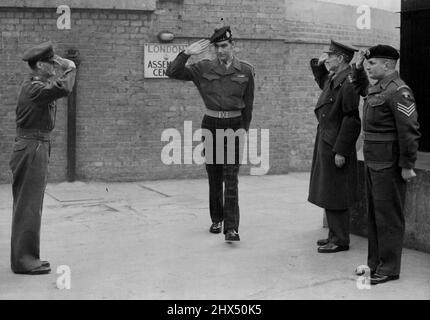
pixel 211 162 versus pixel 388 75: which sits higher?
pixel 388 75

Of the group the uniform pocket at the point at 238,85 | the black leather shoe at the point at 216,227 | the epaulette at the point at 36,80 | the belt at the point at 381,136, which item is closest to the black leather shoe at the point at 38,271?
the epaulette at the point at 36,80

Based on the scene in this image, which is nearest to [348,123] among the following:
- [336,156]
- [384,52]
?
[336,156]

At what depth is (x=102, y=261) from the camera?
6.41m

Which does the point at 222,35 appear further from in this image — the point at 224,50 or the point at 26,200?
the point at 26,200

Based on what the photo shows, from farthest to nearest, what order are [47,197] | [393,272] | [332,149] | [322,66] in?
[47,197]
[322,66]
[332,149]
[393,272]

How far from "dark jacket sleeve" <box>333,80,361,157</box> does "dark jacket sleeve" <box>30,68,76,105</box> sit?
2.58m

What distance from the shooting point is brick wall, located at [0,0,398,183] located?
11047 millimetres

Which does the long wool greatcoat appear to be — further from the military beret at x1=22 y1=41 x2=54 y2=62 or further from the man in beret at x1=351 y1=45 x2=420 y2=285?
the military beret at x1=22 y1=41 x2=54 y2=62

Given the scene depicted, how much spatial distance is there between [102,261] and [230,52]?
254 cm

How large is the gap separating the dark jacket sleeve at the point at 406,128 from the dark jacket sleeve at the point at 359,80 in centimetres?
90

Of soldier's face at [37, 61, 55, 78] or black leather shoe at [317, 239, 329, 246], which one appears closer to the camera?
soldier's face at [37, 61, 55, 78]

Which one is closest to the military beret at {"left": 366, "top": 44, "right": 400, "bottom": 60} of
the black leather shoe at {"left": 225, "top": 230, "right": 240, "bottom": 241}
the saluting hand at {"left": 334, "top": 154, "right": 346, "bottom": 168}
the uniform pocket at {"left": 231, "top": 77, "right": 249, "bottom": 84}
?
the saluting hand at {"left": 334, "top": 154, "right": 346, "bottom": 168}

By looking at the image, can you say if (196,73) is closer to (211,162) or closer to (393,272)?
(211,162)

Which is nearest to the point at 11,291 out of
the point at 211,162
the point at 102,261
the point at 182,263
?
the point at 102,261
